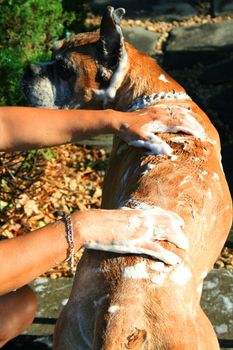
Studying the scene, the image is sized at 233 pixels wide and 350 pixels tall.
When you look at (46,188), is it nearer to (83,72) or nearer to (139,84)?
(83,72)

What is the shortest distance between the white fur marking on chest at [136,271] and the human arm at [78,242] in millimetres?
58

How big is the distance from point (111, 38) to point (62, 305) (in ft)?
5.72

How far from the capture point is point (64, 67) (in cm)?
340

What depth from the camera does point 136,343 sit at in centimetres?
206

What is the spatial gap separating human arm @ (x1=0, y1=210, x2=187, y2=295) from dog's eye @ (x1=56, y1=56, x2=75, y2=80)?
1301 mm

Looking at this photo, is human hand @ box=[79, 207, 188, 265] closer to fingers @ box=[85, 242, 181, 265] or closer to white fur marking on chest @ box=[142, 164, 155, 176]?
fingers @ box=[85, 242, 181, 265]

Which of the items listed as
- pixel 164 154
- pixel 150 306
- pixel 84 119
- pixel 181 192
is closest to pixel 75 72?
pixel 84 119

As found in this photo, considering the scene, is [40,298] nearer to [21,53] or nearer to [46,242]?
[46,242]

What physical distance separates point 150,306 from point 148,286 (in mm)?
75

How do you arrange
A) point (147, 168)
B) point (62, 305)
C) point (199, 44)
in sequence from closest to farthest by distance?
point (147, 168) → point (62, 305) → point (199, 44)

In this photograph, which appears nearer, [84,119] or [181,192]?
[181,192]

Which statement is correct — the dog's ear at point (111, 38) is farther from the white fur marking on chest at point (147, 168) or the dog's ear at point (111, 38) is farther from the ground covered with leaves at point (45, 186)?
the ground covered with leaves at point (45, 186)

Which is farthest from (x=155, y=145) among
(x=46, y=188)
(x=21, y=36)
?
(x=21, y=36)

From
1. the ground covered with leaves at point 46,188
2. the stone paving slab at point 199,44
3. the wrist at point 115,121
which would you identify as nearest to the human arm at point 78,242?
the wrist at point 115,121
